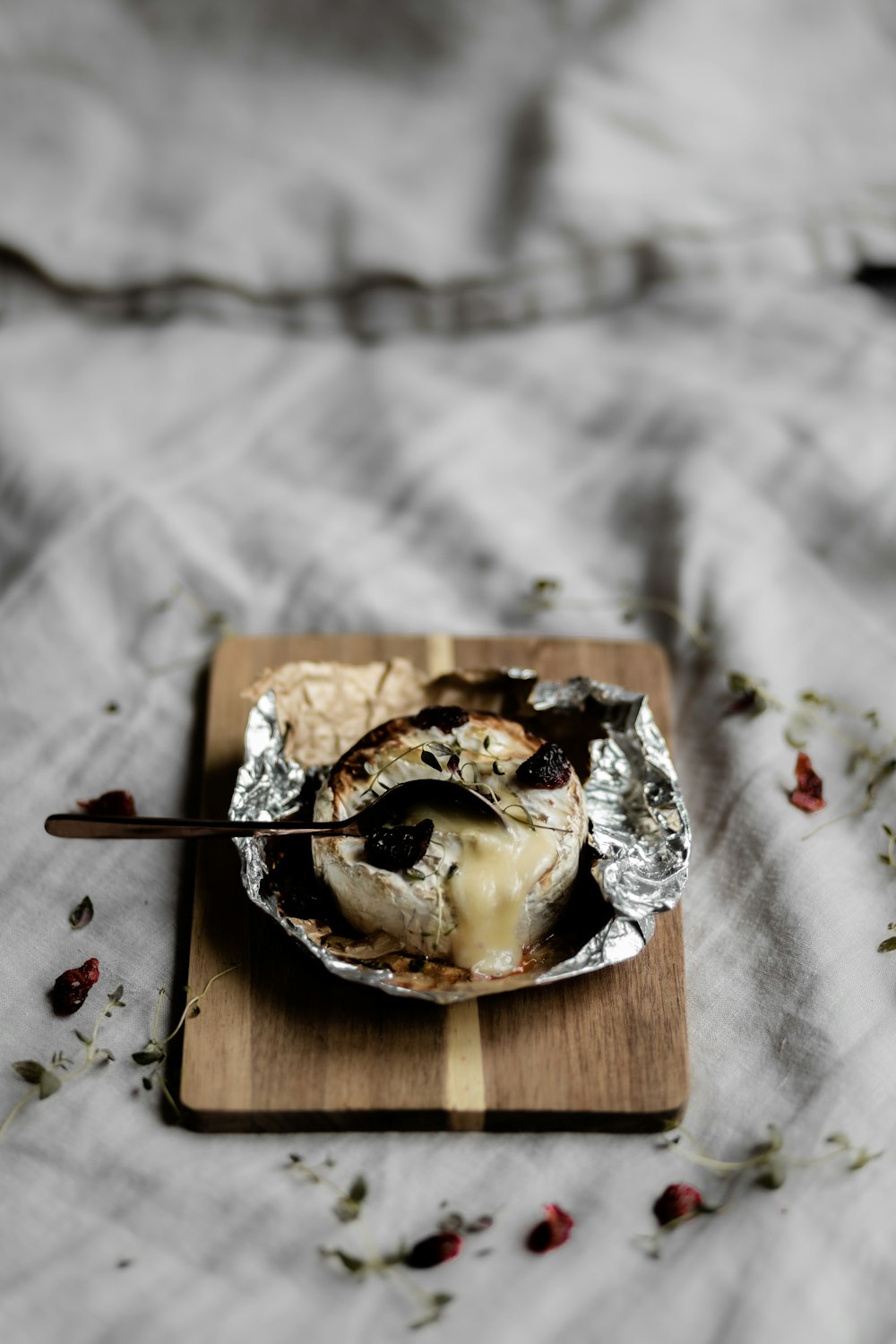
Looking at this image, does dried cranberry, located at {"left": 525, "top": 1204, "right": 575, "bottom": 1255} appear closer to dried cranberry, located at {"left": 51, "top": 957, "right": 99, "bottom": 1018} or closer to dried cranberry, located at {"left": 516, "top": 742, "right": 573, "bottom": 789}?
dried cranberry, located at {"left": 516, "top": 742, "right": 573, "bottom": 789}

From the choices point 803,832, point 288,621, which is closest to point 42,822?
point 288,621

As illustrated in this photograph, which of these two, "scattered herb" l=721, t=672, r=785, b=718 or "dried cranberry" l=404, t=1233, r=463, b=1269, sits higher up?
"scattered herb" l=721, t=672, r=785, b=718

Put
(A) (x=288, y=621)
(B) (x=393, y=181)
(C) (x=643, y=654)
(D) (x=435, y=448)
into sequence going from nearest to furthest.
Result: (C) (x=643, y=654) < (A) (x=288, y=621) < (D) (x=435, y=448) < (B) (x=393, y=181)

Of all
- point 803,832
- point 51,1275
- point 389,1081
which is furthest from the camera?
point 803,832

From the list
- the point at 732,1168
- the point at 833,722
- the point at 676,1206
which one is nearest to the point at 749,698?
the point at 833,722

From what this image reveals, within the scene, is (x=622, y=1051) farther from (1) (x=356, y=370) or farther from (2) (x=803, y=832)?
(1) (x=356, y=370)

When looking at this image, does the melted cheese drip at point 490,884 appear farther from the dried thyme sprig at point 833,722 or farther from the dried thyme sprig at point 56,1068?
the dried thyme sprig at point 833,722

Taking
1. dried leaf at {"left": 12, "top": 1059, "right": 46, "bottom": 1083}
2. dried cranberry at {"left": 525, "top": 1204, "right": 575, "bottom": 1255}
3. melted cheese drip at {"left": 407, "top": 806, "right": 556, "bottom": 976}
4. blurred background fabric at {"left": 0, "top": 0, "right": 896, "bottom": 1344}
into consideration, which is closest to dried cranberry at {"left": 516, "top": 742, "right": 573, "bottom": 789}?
melted cheese drip at {"left": 407, "top": 806, "right": 556, "bottom": 976}
